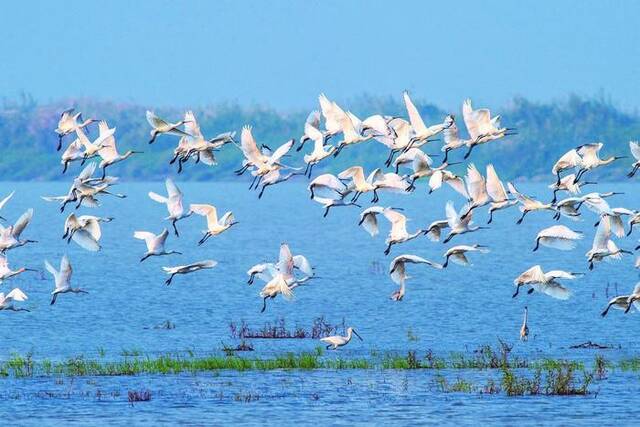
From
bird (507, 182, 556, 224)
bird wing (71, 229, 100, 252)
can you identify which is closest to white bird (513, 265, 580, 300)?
bird (507, 182, 556, 224)

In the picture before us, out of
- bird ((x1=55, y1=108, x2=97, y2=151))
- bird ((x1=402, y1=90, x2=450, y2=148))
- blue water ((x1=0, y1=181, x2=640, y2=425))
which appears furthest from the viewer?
bird ((x1=55, y1=108, x2=97, y2=151))

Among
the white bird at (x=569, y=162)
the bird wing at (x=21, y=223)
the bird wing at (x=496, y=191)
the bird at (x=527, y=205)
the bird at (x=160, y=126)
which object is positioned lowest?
the bird wing at (x=21, y=223)

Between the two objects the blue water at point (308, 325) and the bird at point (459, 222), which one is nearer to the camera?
the blue water at point (308, 325)

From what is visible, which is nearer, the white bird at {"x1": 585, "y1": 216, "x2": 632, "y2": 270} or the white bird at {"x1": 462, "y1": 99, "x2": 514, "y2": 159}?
the white bird at {"x1": 462, "y1": 99, "x2": 514, "y2": 159}

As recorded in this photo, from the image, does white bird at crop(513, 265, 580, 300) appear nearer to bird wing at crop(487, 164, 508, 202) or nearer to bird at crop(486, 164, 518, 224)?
bird at crop(486, 164, 518, 224)

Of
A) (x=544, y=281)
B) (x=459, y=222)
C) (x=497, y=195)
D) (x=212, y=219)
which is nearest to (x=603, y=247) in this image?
(x=544, y=281)

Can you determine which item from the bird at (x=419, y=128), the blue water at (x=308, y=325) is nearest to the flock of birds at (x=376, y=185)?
the bird at (x=419, y=128)

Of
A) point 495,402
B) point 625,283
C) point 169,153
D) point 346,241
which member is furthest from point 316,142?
point 169,153

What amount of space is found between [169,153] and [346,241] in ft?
254

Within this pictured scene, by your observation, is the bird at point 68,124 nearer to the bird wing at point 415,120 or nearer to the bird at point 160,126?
the bird at point 160,126

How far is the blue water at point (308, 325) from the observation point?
25.6 meters

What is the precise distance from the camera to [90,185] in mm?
29531

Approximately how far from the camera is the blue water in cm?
2556

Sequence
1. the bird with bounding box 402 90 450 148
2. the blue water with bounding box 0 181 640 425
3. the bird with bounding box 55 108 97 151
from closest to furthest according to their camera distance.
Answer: the blue water with bounding box 0 181 640 425 < the bird with bounding box 402 90 450 148 < the bird with bounding box 55 108 97 151
